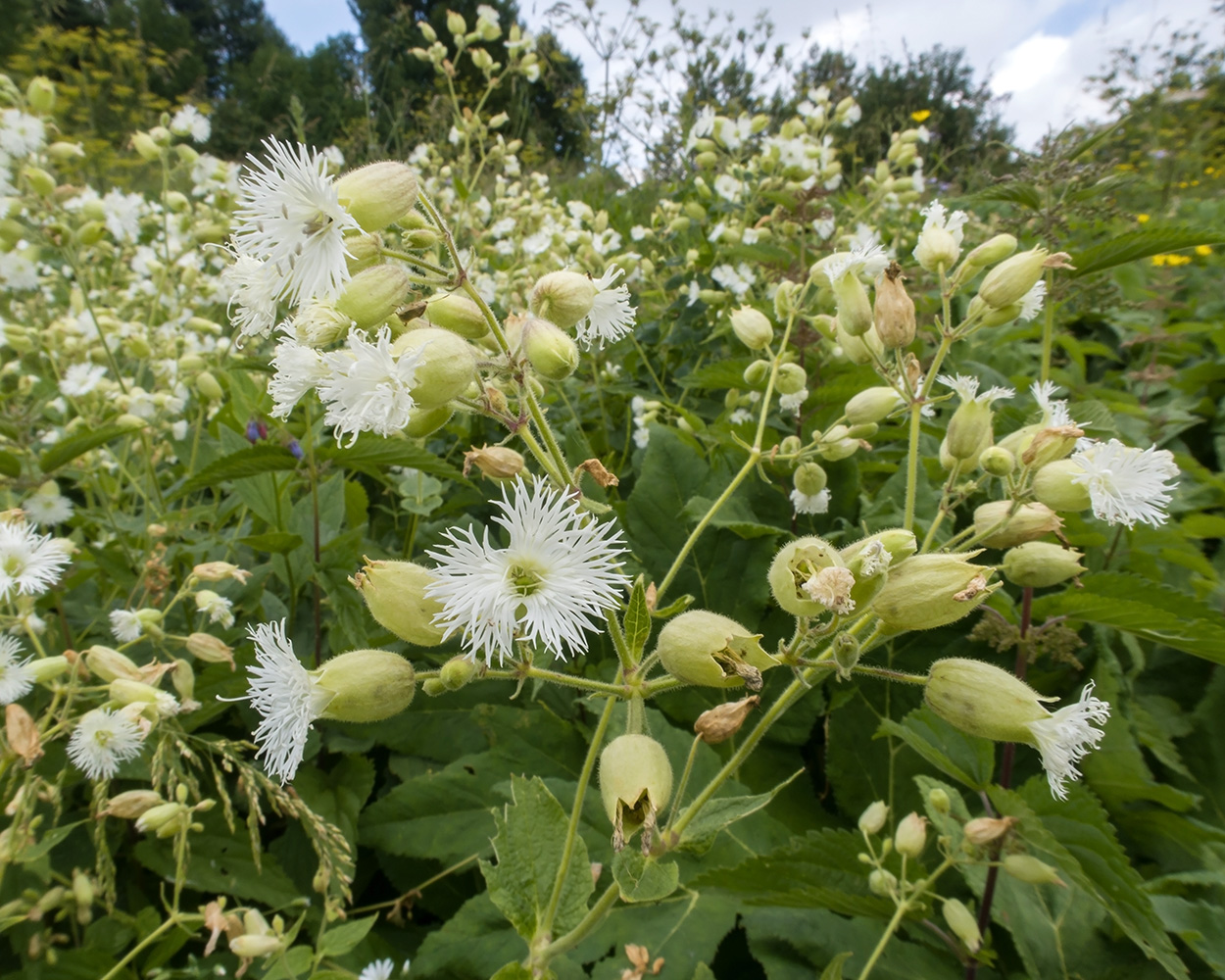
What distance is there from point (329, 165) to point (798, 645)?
0.78 metres

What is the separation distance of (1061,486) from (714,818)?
63 centimetres

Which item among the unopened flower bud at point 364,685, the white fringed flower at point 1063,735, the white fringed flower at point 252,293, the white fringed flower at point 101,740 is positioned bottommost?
the white fringed flower at point 101,740

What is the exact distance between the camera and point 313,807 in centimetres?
147

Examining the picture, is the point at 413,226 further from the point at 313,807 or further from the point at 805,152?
the point at 805,152

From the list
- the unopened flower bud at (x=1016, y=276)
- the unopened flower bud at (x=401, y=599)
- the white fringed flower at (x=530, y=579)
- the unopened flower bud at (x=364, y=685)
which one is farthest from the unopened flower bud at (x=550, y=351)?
the unopened flower bud at (x=1016, y=276)

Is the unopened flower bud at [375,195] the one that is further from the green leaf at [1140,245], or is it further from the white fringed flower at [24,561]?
the green leaf at [1140,245]

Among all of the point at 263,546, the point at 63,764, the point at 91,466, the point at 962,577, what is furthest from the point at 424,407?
the point at 91,466

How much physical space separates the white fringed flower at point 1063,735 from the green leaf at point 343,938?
95 centimetres

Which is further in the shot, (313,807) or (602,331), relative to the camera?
(313,807)

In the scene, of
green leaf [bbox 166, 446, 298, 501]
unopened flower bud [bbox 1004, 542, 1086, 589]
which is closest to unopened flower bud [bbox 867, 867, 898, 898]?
unopened flower bud [bbox 1004, 542, 1086, 589]

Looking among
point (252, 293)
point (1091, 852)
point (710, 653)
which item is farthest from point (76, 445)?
point (1091, 852)

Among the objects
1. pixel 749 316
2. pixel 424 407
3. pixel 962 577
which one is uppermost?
pixel 749 316

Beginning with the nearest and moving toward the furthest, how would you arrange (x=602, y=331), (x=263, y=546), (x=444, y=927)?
(x=602, y=331)
(x=444, y=927)
(x=263, y=546)

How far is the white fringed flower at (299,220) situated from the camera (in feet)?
2.61
